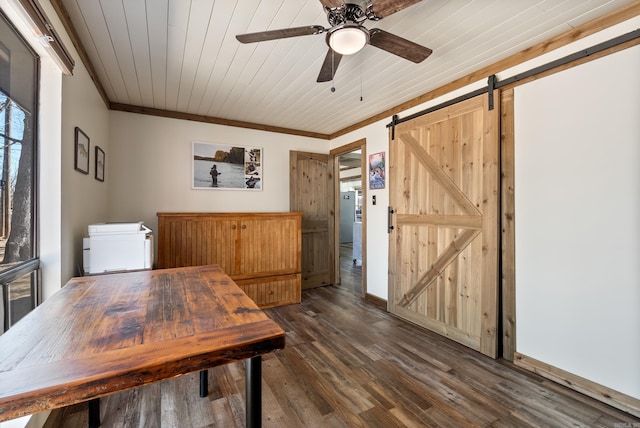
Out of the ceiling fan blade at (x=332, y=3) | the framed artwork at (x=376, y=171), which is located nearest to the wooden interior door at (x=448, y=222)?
the framed artwork at (x=376, y=171)

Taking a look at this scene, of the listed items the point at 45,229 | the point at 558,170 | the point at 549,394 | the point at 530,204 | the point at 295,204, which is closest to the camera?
the point at 45,229

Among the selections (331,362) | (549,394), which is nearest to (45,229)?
(331,362)

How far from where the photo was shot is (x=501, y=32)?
1986 mm

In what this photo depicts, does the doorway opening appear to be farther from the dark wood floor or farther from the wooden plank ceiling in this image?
the dark wood floor

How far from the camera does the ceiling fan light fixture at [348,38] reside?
1.49 metres

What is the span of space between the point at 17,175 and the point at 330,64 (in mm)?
1961

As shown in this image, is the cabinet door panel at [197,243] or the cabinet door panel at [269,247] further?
the cabinet door panel at [269,247]

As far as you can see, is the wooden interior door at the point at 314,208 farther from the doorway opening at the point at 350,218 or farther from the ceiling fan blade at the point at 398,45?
the ceiling fan blade at the point at 398,45

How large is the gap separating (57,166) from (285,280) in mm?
2588

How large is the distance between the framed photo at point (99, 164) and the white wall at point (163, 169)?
13.4 inches

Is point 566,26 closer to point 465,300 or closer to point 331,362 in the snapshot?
point 465,300

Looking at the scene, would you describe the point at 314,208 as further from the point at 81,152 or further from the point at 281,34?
the point at 281,34

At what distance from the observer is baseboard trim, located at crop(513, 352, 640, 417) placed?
1.72m

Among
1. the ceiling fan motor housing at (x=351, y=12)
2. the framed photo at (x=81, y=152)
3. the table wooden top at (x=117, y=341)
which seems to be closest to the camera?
the table wooden top at (x=117, y=341)
